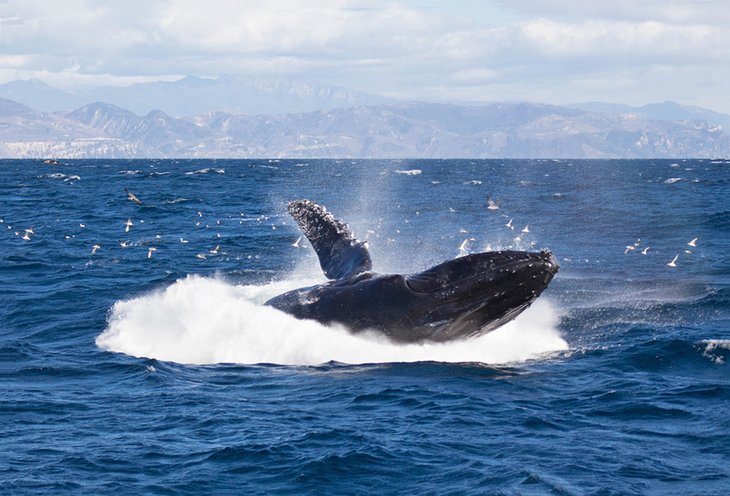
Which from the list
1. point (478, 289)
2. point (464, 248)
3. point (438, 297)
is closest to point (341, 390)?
point (438, 297)

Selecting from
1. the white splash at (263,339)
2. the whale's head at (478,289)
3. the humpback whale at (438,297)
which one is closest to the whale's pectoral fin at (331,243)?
the humpback whale at (438,297)

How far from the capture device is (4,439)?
543 inches

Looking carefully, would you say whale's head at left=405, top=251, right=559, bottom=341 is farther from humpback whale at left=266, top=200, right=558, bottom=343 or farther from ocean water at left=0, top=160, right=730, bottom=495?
ocean water at left=0, top=160, right=730, bottom=495

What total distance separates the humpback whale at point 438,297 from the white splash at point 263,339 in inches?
11.8

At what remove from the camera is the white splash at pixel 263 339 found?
1808 centimetres

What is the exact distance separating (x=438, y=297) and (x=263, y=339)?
13.4ft

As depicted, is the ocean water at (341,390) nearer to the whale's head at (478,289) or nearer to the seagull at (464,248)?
the whale's head at (478,289)

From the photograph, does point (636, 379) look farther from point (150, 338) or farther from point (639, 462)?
point (150, 338)

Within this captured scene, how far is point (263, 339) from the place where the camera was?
1938 cm

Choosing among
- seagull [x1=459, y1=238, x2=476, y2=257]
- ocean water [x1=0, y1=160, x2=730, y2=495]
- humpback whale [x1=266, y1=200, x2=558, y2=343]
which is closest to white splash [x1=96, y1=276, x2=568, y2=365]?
ocean water [x1=0, y1=160, x2=730, y2=495]

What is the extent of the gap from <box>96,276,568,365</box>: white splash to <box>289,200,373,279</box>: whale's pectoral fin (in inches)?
60.7

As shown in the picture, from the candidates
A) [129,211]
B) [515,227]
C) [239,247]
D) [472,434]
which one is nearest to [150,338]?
[472,434]

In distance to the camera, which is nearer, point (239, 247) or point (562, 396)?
point (562, 396)

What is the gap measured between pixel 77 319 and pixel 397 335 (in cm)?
970
